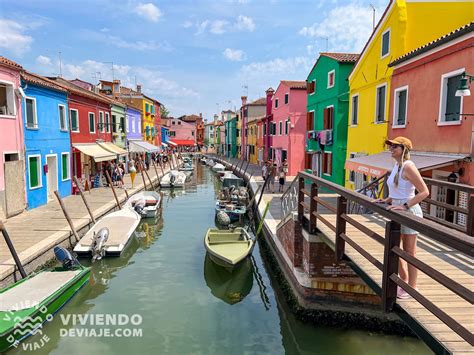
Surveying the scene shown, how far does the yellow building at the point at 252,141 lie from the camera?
43263 mm

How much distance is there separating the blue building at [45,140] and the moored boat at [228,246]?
893cm

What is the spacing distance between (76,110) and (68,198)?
5677mm

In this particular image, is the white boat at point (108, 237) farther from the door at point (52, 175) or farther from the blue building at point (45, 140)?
the door at point (52, 175)

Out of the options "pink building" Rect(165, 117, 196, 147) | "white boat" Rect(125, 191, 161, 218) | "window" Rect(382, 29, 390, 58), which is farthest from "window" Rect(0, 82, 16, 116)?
"pink building" Rect(165, 117, 196, 147)

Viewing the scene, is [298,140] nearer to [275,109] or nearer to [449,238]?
[275,109]

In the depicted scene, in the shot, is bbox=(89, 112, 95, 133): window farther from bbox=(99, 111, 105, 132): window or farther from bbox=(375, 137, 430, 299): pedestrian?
bbox=(375, 137, 430, 299): pedestrian

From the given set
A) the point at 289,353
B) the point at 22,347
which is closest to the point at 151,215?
the point at 22,347

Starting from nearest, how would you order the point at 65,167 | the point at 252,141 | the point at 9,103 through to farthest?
the point at 9,103
the point at 65,167
the point at 252,141

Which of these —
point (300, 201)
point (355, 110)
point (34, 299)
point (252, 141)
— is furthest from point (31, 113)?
point (252, 141)

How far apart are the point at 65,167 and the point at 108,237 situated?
8.92 m

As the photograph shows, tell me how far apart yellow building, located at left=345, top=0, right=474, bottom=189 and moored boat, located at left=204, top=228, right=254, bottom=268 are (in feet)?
15.8

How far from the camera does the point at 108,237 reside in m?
12.8

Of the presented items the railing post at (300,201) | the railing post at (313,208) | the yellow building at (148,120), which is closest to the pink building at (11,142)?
the railing post at (300,201)

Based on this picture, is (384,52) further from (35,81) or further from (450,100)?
(35,81)
